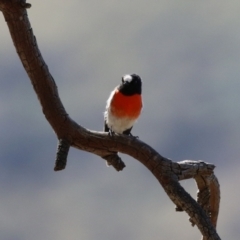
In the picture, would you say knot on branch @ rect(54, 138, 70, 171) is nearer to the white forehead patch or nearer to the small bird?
the small bird

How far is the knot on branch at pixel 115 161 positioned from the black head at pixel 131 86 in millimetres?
1694

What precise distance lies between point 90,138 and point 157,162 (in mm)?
538

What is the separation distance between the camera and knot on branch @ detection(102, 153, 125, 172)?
14.9ft

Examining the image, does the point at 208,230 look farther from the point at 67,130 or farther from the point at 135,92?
the point at 135,92

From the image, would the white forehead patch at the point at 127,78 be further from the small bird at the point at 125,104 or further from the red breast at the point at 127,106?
the red breast at the point at 127,106

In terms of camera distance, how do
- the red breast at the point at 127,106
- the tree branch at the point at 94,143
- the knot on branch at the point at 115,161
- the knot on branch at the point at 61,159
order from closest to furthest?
the tree branch at the point at 94,143 < the knot on branch at the point at 61,159 < the knot on branch at the point at 115,161 < the red breast at the point at 127,106

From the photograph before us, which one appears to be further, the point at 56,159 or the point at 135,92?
the point at 135,92

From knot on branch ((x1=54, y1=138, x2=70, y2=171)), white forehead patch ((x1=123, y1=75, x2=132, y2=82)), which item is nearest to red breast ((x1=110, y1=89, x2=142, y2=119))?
white forehead patch ((x1=123, y1=75, x2=132, y2=82))

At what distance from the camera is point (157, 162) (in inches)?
161

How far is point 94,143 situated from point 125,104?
200 centimetres

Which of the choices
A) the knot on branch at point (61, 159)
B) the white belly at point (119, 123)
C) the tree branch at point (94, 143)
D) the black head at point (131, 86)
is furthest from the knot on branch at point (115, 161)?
the black head at point (131, 86)

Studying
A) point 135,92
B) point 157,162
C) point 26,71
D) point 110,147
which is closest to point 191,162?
point 157,162

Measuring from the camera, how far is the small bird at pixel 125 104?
6176 millimetres

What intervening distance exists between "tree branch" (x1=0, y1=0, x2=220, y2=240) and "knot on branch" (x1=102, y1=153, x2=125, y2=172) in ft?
0.35
